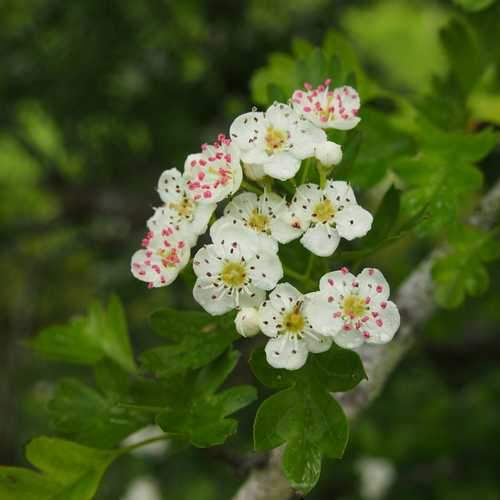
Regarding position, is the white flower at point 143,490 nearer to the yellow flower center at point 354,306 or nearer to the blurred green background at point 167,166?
the blurred green background at point 167,166

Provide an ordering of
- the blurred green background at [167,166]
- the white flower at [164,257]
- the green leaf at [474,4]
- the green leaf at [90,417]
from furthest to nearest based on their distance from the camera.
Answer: the blurred green background at [167,166] → the green leaf at [474,4] → the green leaf at [90,417] → the white flower at [164,257]

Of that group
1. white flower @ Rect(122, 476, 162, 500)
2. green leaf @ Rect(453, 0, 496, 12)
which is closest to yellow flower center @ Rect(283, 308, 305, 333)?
green leaf @ Rect(453, 0, 496, 12)

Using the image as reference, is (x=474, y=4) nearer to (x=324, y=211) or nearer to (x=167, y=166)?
(x=324, y=211)

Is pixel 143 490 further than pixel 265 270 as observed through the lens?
Yes

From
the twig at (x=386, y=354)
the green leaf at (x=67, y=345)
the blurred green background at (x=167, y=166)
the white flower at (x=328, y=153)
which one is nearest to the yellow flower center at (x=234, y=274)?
the white flower at (x=328, y=153)

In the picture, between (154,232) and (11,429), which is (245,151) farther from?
(11,429)

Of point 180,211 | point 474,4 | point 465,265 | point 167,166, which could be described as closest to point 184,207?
point 180,211
